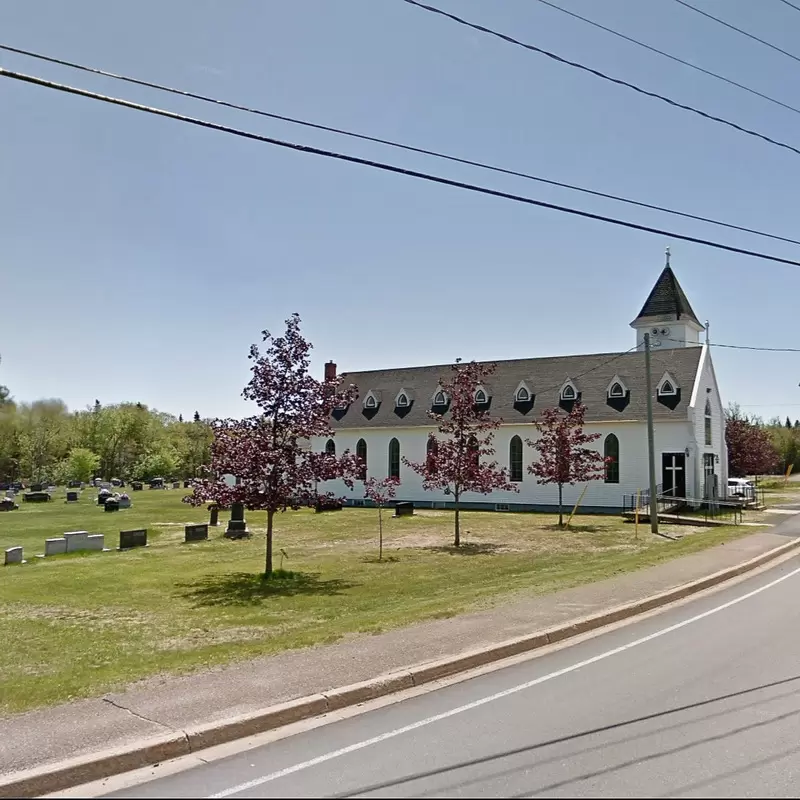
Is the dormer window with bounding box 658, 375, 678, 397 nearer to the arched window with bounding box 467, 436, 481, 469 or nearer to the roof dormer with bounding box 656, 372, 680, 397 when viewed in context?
the roof dormer with bounding box 656, 372, 680, 397

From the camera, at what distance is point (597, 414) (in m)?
41.1

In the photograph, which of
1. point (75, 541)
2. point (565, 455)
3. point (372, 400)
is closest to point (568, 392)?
point (565, 455)

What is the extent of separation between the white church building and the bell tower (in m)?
0.07

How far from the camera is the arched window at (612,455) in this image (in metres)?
39.6

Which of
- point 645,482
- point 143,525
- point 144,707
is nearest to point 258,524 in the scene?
point 143,525

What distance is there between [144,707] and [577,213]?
8524mm

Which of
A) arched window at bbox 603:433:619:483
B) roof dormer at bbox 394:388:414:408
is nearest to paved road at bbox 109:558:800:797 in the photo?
arched window at bbox 603:433:619:483

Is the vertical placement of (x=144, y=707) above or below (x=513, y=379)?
below

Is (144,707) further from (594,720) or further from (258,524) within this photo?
(258,524)

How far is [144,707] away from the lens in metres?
6.98

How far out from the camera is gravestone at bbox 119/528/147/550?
23.3 metres

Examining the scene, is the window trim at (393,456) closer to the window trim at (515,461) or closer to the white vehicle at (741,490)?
the window trim at (515,461)

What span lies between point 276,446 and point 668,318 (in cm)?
3682

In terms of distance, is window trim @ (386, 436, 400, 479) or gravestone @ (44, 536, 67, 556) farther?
A: window trim @ (386, 436, 400, 479)
